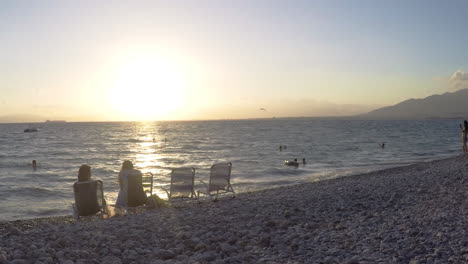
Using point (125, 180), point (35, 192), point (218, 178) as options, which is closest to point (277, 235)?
point (125, 180)

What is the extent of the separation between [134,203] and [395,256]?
6.70m

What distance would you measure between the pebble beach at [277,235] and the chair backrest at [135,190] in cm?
57

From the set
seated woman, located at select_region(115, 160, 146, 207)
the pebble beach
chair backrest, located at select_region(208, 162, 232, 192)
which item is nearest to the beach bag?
seated woman, located at select_region(115, 160, 146, 207)

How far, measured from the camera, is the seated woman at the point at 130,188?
32.4ft

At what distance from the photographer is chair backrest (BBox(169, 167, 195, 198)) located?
10.9 m

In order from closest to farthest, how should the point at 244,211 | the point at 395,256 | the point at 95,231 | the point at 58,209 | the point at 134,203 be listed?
the point at 395,256 → the point at 95,231 → the point at 244,211 → the point at 134,203 → the point at 58,209

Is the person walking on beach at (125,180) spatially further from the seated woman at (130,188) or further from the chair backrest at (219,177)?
the chair backrest at (219,177)

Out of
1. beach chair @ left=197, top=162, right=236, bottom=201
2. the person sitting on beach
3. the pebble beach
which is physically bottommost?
the pebble beach

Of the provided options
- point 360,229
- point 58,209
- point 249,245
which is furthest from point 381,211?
point 58,209

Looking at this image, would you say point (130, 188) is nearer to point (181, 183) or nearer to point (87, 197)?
point (87, 197)

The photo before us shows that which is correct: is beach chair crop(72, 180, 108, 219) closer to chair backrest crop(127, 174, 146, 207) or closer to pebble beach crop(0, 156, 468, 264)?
pebble beach crop(0, 156, 468, 264)

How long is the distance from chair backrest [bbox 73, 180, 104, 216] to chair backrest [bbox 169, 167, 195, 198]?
7.26 feet

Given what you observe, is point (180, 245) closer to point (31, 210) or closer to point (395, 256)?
point (395, 256)

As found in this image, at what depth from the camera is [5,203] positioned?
1672 cm
